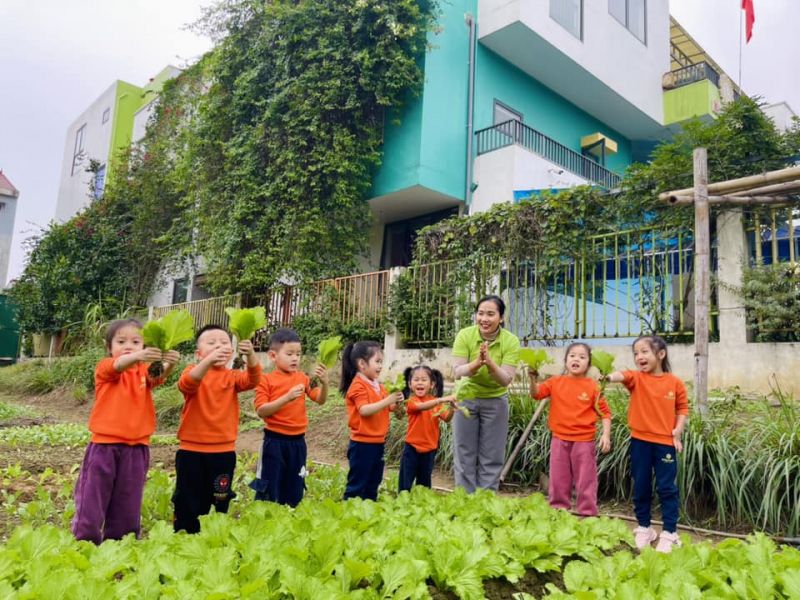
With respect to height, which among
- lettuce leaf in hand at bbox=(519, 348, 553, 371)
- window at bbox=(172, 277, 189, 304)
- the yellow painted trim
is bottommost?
lettuce leaf in hand at bbox=(519, 348, 553, 371)

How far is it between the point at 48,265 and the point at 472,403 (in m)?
18.9

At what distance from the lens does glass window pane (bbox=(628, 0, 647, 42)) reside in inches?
619

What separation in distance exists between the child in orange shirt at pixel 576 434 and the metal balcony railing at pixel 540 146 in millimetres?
8611

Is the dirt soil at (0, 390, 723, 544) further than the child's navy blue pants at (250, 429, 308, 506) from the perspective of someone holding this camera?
Yes

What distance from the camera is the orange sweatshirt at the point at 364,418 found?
4.06 metres

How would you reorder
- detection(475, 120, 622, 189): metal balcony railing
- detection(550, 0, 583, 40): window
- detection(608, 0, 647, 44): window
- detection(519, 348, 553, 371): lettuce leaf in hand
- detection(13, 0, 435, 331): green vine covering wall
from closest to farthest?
1. detection(519, 348, 553, 371): lettuce leaf in hand
2. detection(13, 0, 435, 331): green vine covering wall
3. detection(475, 120, 622, 189): metal balcony railing
4. detection(550, 0, 583, 40): window
5. detection(608, 0, 647, 44): window

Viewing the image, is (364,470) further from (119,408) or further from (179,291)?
(179,291)

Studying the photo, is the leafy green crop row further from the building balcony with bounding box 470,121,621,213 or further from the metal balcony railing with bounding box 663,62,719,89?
the metal balcony railing with bounding box 663,62,719,89

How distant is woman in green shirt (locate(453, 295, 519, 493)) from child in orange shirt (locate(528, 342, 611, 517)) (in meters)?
0.36


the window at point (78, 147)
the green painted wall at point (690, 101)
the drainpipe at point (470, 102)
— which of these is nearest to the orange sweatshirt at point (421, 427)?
the drainpipe at point (470, 102)

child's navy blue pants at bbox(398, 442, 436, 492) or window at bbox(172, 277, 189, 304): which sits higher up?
window at bbox(172, 277, 189, 304)

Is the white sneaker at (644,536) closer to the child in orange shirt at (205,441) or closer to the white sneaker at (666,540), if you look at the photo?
the white sneaker at (666,540)

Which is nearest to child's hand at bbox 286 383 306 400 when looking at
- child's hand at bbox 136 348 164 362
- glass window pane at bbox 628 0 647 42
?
child's hand at bbox 136 348 164 362

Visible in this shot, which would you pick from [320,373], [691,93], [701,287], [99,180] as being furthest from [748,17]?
[99,180]
